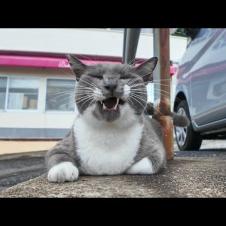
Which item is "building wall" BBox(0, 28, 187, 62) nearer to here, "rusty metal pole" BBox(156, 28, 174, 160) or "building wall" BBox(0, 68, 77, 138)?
"building wall" BBox(0, 68, 77, 138)

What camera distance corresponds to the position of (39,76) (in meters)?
13.8

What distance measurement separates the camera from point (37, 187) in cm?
203

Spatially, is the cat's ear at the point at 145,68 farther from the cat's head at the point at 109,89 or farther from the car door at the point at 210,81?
the car door at the point at 210,81

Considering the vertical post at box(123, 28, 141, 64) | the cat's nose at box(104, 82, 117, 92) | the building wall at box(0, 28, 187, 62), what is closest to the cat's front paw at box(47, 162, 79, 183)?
the cat's nose at box(104, 82, 117, 92)

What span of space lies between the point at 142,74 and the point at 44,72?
→ 453 inches

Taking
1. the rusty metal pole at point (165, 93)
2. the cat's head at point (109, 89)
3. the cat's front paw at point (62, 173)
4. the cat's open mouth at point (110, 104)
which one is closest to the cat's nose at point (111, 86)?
the cat's head at point (109, 89)

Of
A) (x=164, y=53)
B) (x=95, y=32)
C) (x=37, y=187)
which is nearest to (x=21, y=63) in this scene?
(x=95, y=32)

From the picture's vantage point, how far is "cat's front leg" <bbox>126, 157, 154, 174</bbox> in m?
2.36

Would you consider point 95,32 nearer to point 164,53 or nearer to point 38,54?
point 38,54

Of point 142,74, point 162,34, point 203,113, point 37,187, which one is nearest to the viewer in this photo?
point 37,187

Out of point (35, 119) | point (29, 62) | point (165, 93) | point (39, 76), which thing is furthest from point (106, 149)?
point (35, 119)

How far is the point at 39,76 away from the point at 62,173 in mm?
11952

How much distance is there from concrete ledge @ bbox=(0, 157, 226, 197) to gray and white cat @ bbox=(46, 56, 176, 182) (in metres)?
0.10

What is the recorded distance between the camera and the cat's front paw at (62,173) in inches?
84.0
